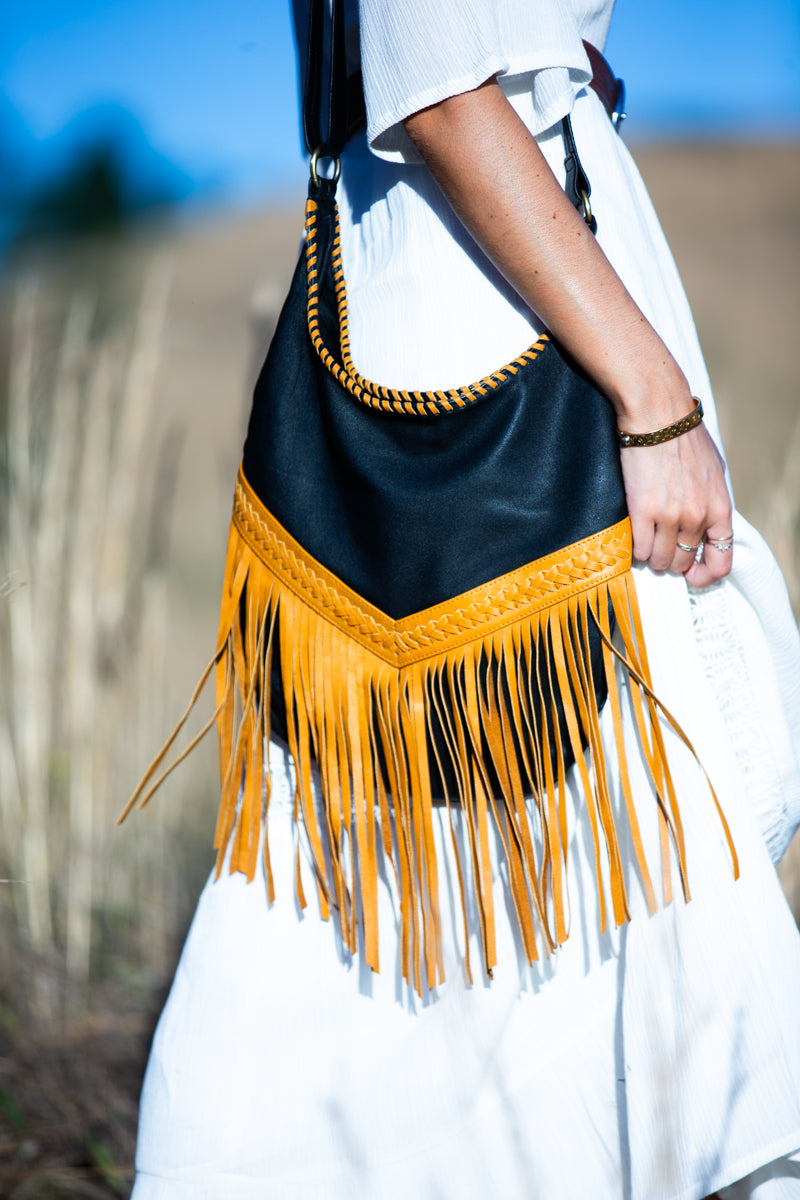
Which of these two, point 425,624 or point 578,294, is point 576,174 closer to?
point 578,294

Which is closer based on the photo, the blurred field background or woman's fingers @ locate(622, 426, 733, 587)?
woman's fingers @ locate(622, 426, 733, 587)

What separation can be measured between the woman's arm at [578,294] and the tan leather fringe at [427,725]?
0.17 feet

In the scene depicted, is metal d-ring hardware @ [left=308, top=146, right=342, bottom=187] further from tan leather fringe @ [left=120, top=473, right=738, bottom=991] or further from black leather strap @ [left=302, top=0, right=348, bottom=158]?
tan leather fringe @ [left=120, top=473, right=738, bottom=991]

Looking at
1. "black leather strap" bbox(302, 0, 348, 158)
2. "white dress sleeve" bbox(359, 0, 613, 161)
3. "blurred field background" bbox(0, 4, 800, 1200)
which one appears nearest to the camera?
"white dress sleeve" bbox(359, 0, 613, 161)

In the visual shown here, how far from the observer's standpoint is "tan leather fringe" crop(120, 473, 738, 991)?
2.39ft

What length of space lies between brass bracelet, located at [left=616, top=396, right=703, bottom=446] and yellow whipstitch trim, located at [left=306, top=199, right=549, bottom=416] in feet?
0.33

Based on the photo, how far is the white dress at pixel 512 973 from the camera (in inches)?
28.1

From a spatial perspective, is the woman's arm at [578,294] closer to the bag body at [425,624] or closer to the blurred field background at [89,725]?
the bag body at [425,624]

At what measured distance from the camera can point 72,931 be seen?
5.73ft

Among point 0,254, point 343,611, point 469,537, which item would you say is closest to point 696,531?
point 469,537

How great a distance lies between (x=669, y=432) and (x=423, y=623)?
24 cm

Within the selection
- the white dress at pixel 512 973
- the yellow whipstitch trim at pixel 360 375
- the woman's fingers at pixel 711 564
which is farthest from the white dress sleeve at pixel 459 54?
the woman's fingers at pixel 711 564

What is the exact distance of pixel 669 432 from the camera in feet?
2.31

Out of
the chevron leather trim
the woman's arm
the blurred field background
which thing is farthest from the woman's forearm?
the blurred field background
